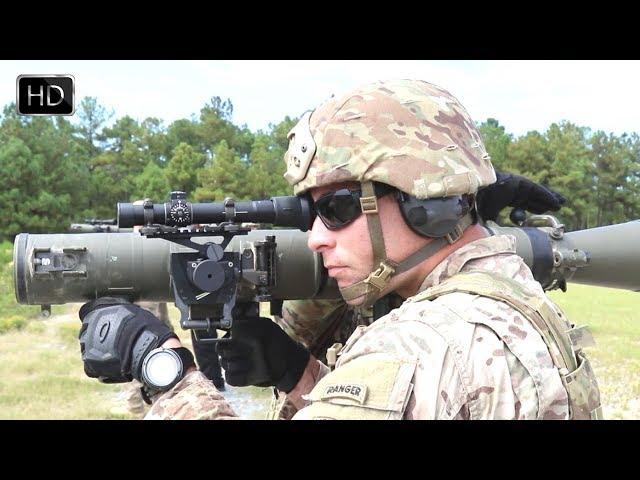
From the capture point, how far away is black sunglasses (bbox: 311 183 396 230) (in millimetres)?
2246

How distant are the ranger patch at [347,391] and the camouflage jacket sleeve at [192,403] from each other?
62 centimetres

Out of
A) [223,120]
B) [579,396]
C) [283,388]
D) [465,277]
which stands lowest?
[283,388]

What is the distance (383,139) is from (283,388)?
54.5 inches

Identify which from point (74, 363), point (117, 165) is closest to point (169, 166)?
point (117, 165)

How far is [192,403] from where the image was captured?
2.34 meters

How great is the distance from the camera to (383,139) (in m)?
2.24

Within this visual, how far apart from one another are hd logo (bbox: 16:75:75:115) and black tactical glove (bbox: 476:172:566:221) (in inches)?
84.8

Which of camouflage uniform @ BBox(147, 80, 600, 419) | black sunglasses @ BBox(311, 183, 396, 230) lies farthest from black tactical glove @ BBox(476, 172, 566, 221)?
black sunglasses @ BBox(311, 183, 396, 230)

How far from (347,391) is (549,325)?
0.62m

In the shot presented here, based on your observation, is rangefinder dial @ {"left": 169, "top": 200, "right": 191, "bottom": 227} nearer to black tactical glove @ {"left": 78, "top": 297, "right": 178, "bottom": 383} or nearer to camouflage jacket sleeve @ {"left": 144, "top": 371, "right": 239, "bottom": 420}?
black tactical glove @ {"left": 78, "top": 297, "right": 178, "bottom": 383}

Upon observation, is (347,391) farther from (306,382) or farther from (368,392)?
(306,382)

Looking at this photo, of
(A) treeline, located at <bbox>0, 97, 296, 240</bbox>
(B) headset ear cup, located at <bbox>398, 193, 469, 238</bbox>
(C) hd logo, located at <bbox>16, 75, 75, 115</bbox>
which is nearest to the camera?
(B) headset ear cup, located at <bbox>398, 193, 469, 238</bbox>
